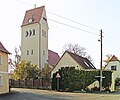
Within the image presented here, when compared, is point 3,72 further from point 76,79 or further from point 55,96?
point 76,79

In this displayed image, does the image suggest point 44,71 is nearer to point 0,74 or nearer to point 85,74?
point 85,74

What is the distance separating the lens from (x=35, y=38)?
65000 millimetres

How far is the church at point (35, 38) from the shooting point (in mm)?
64375

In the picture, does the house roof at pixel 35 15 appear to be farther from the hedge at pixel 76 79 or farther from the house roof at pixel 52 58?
the hedge at pixel 76 79

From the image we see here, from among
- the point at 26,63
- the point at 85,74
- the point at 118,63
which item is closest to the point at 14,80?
the point at 26,63

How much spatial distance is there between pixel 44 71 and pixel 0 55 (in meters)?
23.7

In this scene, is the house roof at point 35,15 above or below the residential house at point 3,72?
above

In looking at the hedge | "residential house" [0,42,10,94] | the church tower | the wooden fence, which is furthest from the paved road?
the church tower

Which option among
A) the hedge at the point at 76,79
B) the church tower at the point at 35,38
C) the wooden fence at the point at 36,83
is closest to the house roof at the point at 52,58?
the church tower at the point at 35,38

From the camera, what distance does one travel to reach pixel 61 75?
134 feet

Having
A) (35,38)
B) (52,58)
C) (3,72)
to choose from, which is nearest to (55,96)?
(3,72)

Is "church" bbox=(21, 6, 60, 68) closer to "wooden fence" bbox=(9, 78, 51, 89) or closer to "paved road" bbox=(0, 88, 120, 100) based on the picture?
"wooden fence" bbox=(9, 78, 51, 89)

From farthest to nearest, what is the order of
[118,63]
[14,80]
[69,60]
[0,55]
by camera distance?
[118,63] < [14,80] < [69,60] < [0,55]

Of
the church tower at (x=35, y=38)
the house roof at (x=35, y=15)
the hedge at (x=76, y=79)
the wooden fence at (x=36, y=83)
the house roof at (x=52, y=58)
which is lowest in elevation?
the wooden fence at (x=36, y=83)
